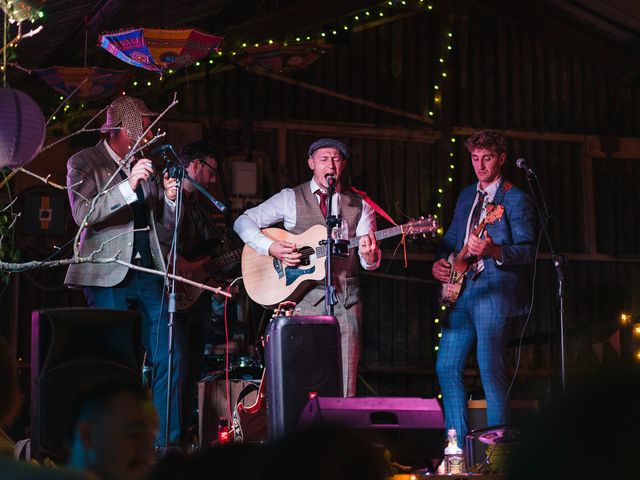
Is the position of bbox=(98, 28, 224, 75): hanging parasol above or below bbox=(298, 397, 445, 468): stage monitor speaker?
above

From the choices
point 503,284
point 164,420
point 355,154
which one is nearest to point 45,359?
point 164,420

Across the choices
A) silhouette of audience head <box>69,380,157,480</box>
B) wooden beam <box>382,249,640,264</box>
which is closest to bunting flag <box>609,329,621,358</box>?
wooden beam <box>382,249,640,264</box>

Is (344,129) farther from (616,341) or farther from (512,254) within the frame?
(512,254)

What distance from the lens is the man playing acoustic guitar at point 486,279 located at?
299 inches

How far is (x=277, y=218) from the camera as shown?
26.3ft

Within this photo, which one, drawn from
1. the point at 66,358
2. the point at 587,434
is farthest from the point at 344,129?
the point at 587,434

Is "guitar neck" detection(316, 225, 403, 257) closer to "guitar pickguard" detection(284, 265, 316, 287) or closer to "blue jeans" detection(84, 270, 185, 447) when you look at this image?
"guitar pickguard" detection(284, 265, 316, 287)

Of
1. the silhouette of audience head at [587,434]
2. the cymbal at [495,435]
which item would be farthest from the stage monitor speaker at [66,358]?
the silhouette of audience head at [587,434]

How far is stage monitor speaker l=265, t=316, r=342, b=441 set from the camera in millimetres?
6273

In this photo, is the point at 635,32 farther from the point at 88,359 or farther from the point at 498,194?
the point at 88,359

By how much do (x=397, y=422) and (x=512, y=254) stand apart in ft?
8.40

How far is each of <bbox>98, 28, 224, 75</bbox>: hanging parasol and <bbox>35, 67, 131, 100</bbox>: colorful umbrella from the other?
0.55 m

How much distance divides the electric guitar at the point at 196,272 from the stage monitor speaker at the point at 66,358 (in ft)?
6.35

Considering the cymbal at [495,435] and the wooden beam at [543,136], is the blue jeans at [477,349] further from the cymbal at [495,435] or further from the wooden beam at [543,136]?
the wooden beam at [543,136]
